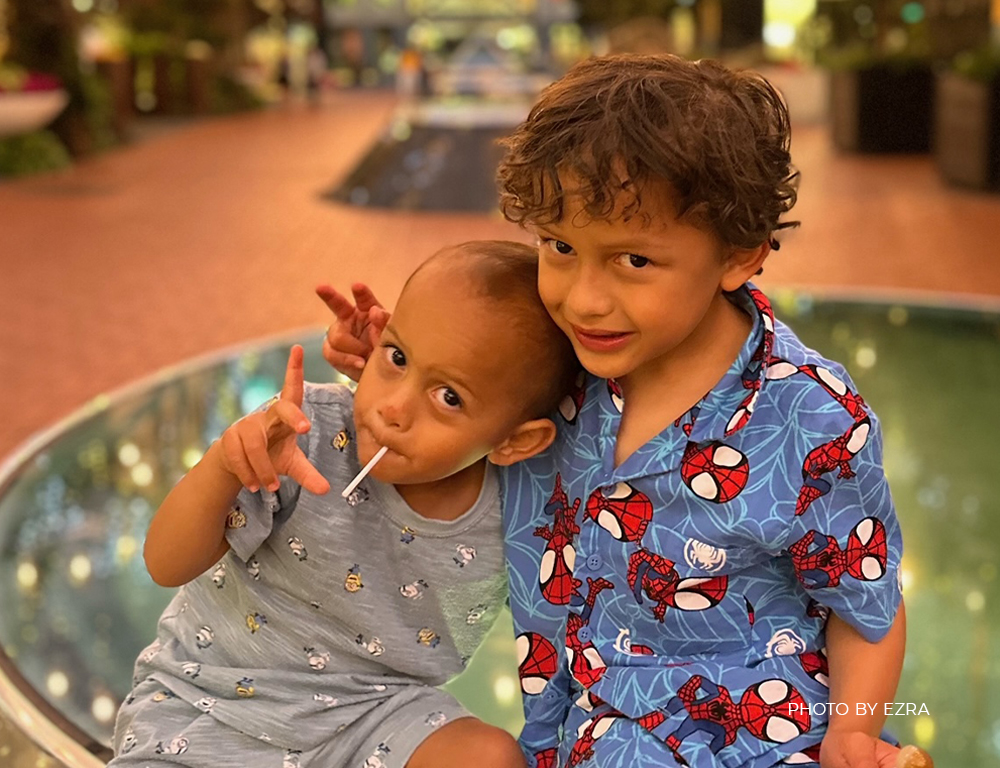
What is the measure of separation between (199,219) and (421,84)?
5.50 meters

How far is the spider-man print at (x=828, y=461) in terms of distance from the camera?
1.20 meters

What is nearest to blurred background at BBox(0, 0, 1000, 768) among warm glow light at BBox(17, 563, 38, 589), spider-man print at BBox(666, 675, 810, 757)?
warm glow light at BBox(17, 563, 38, 589)

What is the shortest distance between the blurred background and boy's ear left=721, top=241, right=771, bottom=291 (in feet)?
0.88

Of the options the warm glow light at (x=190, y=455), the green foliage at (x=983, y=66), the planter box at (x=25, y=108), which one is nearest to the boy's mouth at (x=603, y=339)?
the warm glow light at (x=190, y=455)

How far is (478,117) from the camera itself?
8117 mm

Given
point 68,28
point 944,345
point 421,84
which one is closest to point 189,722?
point 944,345

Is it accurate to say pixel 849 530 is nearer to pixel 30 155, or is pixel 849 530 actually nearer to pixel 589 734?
pixel 589 734

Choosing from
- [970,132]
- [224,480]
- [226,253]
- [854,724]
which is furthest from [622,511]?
[970,132]

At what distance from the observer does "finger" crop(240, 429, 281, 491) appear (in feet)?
3.92

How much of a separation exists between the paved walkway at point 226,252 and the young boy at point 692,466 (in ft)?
8.29

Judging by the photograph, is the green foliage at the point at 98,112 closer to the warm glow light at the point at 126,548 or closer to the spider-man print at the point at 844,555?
the warm glow light at the point at 126,548

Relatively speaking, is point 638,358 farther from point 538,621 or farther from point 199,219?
point 199,219

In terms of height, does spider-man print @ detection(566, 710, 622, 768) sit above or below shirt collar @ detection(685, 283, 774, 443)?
below

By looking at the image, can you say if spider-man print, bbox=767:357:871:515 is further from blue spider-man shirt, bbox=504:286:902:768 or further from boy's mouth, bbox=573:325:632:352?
boy's mouth, bbox=573:325:632:352
